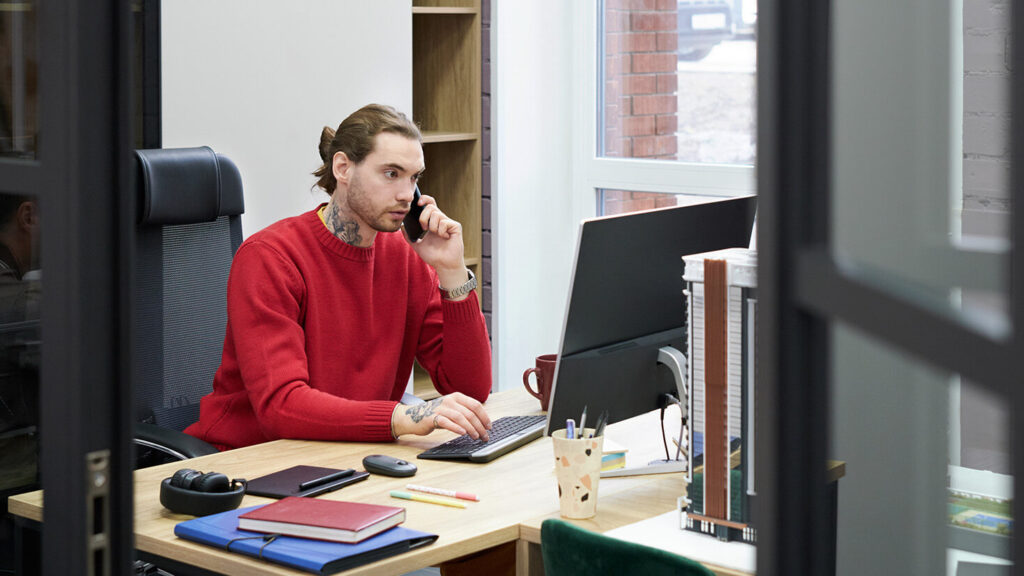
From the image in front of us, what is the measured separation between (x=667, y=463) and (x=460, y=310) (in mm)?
660

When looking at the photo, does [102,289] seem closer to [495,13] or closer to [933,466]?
[933,466]

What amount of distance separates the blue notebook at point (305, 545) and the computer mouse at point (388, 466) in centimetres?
25

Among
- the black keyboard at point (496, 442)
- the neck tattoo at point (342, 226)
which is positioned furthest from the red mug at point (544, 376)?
the neck tattoo at point (342, 226)

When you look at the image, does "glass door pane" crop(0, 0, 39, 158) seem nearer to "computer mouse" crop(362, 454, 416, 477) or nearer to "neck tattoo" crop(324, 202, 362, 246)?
"computer mouse" crop(362, 454, 416, 477)

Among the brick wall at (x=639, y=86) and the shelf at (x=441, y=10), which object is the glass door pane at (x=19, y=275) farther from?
the brick wall at (x=639, y=86)

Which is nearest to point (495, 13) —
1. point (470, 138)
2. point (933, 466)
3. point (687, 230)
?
point (470, 138)

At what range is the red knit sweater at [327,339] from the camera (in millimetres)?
1990

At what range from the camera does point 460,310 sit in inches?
93.1

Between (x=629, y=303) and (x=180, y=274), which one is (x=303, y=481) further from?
(x=180, y=274)

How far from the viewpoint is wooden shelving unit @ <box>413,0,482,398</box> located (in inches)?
145

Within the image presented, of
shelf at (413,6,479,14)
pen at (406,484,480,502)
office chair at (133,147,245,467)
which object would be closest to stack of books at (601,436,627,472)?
pen at (406,484,480,502)

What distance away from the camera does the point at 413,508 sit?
166cm

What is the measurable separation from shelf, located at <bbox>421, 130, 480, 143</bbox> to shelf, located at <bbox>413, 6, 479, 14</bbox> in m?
0.38

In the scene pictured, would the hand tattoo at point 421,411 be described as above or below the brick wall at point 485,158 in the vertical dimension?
below
